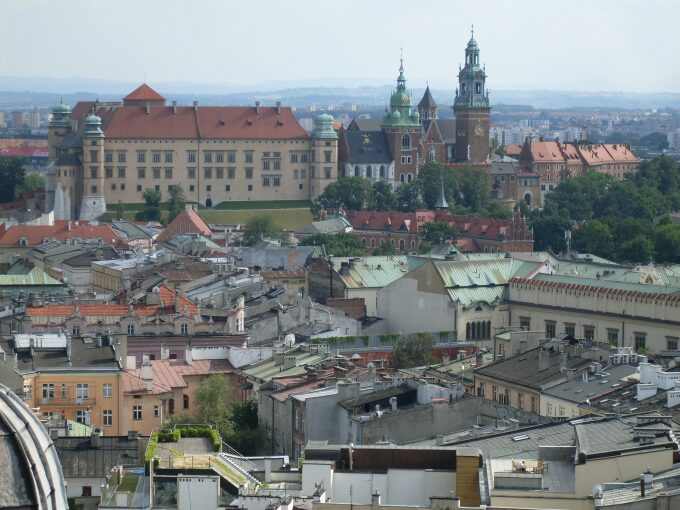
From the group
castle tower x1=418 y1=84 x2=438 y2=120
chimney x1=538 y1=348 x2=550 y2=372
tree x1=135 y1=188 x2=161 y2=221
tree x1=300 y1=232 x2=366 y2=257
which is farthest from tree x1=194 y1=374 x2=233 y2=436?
castle tower x1=418 y1=84 x2=438 y2=120

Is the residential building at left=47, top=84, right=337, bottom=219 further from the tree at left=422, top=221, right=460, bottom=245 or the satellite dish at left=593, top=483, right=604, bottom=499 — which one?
the satellite dish at left=593, top=483, right=604, bottom=499

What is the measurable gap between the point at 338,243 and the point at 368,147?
44.3m

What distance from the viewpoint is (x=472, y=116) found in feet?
480

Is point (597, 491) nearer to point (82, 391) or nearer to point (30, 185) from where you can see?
point (82, 391)

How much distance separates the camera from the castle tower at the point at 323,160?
431 ft

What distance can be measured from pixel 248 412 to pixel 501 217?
79951mm

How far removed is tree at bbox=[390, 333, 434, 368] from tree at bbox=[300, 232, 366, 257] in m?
44.5

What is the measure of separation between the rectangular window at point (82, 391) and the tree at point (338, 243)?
177 feet

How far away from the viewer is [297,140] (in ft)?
438

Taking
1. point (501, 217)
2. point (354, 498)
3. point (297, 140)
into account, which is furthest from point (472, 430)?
point (297, 140)

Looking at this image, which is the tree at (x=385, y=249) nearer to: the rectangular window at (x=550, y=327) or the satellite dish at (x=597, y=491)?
the rectangular window at (x=550, y=327)

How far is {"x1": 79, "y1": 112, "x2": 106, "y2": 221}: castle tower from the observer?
406ft

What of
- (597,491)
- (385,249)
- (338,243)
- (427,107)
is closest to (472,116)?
(427,107)

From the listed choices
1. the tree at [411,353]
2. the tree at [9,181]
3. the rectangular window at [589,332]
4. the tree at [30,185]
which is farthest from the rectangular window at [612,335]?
the tree at [9,181]
